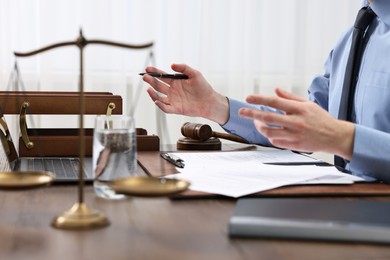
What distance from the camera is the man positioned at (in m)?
1.16

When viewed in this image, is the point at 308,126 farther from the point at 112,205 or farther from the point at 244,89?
the point at 244,89

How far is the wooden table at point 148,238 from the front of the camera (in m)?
0.73

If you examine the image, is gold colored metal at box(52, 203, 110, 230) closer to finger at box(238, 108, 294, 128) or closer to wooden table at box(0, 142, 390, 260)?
wooden table at box(0, 142, 390, 260)

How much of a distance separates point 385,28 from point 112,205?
1.02 m

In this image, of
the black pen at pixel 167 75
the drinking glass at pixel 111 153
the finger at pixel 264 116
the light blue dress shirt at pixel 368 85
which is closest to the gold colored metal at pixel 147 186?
the drinking glass at pixel 111 153

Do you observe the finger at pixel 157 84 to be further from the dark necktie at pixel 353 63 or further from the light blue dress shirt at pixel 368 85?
the dark necktie at pixel 353 63

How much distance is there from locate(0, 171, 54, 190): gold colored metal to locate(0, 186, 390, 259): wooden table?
0.17 ft

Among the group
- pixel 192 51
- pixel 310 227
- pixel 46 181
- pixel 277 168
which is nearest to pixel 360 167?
pixel 277 168

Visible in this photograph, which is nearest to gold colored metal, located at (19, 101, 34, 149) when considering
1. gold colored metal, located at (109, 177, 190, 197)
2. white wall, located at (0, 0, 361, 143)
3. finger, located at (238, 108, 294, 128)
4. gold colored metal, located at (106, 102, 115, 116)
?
gold colored metal, located at (106, 102, 115, 116)

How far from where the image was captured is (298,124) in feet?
3.76

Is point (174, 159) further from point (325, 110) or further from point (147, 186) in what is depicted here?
point (147, 186)

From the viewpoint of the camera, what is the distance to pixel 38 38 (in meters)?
2.91

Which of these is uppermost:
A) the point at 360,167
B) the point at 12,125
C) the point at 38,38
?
the point at 38,38

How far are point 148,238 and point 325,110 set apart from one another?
68 cm
